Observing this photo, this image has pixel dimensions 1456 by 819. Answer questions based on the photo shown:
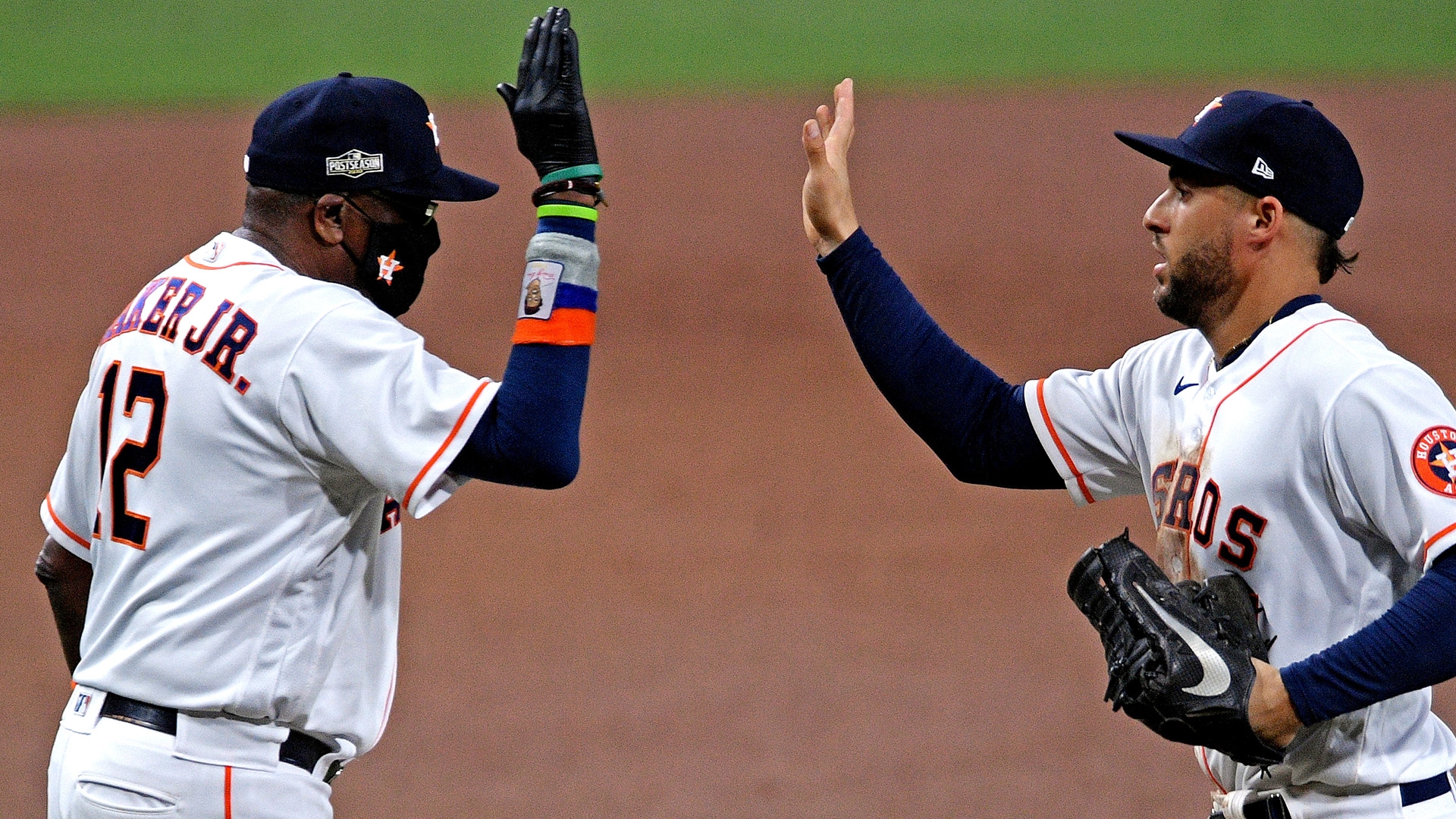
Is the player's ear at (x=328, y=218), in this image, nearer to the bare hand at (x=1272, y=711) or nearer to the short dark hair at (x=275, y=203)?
the short dark hair at (x=275, y=203)

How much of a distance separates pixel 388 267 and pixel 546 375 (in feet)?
1.33

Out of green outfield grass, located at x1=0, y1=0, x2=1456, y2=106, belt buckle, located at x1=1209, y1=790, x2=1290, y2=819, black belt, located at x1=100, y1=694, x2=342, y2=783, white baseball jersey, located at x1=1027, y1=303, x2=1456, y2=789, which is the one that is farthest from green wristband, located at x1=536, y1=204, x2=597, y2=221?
green outfield grass, located at x1=0, y1=0, x2=1456, y2=106

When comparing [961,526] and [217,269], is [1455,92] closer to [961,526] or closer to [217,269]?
[961,526]

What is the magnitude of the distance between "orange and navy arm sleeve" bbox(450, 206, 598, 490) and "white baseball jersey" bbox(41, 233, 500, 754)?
0.16ft

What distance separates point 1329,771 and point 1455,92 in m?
10.2

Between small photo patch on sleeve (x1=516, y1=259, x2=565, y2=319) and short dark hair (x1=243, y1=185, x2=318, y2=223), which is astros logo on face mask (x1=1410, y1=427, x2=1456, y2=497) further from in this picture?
short dark hair (x1=243, y1=185, x2=318, y2=223)

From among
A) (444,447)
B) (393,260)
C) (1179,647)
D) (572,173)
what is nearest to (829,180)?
(572,173)

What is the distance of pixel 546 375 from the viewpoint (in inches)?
89.9

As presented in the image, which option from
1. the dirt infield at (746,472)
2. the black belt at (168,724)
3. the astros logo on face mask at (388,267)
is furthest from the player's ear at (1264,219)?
the dirt infield at (746,472)

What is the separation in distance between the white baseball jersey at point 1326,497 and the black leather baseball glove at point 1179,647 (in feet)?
0.26

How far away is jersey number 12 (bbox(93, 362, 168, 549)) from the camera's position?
2.31 metres

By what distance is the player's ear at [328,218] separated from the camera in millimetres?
2443

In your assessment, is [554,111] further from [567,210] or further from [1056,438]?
[1056,438]

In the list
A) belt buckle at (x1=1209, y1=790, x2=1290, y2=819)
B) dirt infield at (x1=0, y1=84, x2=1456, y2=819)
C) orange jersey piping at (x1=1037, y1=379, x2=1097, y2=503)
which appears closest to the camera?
belt buckle at (x1=1209, y1=790, x2=1290, y2=819)
